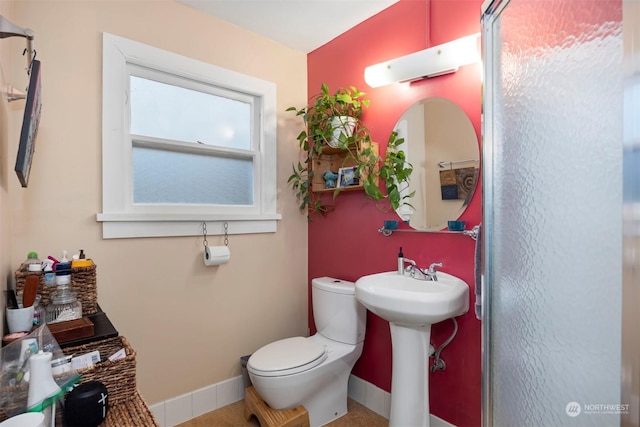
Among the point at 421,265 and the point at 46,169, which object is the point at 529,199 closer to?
the point at 421,265

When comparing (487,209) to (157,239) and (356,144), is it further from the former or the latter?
(157,239)

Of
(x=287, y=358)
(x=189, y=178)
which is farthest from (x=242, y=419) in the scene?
(x=189, y=178)

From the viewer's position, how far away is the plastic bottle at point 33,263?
1.21 m

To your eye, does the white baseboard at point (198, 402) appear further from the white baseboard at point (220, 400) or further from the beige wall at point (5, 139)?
the beige wall at point (5, 139)

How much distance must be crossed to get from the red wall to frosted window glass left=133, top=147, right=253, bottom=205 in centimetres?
61

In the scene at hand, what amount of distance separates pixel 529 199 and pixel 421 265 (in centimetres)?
97

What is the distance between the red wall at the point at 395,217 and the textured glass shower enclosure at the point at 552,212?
566 mm

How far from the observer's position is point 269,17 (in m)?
1.97

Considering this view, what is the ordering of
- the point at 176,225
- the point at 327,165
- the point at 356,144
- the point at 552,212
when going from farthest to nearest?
the point at 327,165, the point at 356,144, the point at 176,225, the point at 552,212

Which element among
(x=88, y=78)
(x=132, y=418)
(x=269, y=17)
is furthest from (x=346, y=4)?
(x=132, y=418)

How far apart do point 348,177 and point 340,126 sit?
308 mm

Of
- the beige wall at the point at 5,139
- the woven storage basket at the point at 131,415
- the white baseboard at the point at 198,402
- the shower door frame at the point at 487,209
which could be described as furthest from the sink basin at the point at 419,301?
the beige wall at the point at 5,139

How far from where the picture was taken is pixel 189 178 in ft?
6.35

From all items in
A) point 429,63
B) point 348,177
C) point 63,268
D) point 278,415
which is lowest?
point 278,415
